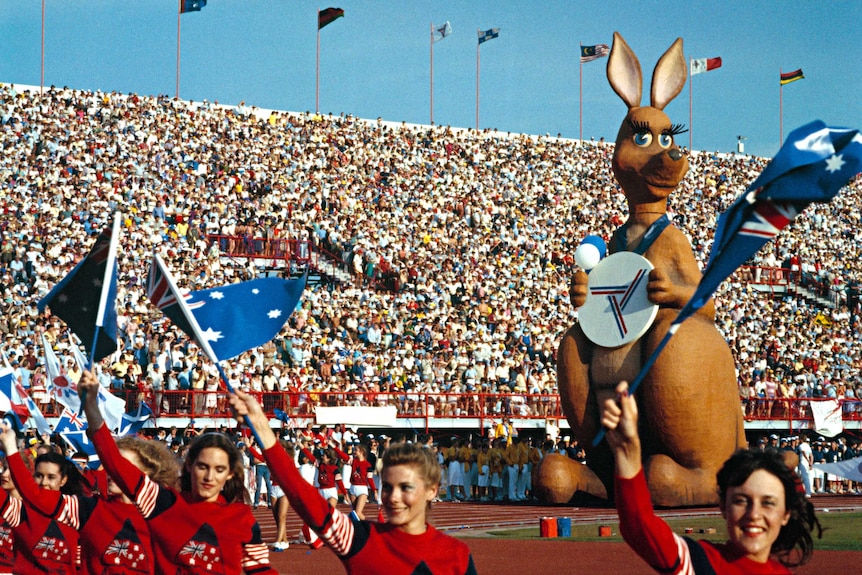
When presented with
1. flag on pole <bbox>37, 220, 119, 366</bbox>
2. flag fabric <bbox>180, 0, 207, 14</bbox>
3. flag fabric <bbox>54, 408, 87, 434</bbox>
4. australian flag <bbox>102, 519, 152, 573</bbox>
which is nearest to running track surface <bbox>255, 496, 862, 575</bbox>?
flag fabric <bbox>54, 408, 87, 434</bbox>

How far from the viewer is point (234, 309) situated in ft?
21.7

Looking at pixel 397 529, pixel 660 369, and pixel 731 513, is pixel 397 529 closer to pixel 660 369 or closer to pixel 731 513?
pixel 731 513

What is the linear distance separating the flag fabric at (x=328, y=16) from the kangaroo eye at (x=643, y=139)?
31182 millimetres

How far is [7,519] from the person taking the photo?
6125 mm

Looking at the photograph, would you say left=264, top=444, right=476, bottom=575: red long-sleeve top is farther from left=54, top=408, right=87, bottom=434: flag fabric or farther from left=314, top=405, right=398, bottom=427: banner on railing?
→ left=314, top=405, right=398, bottom=427: banner on railing

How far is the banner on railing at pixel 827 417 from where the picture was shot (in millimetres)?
25062

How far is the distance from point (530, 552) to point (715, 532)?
2228mm

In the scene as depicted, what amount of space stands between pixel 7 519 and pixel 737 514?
3.89m

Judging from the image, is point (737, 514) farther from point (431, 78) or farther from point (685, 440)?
point (431, 78)

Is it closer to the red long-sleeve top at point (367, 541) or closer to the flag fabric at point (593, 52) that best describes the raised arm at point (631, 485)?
the red long-sleeve top at point (367, 541)

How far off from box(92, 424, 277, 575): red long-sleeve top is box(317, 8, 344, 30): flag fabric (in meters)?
43.0

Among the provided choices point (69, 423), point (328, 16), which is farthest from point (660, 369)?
point (328, 16)

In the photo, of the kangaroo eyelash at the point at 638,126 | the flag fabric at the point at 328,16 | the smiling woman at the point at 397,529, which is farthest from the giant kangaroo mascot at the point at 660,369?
the flag fabric at the point at 328,16

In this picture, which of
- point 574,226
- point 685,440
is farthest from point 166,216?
point 685,440
